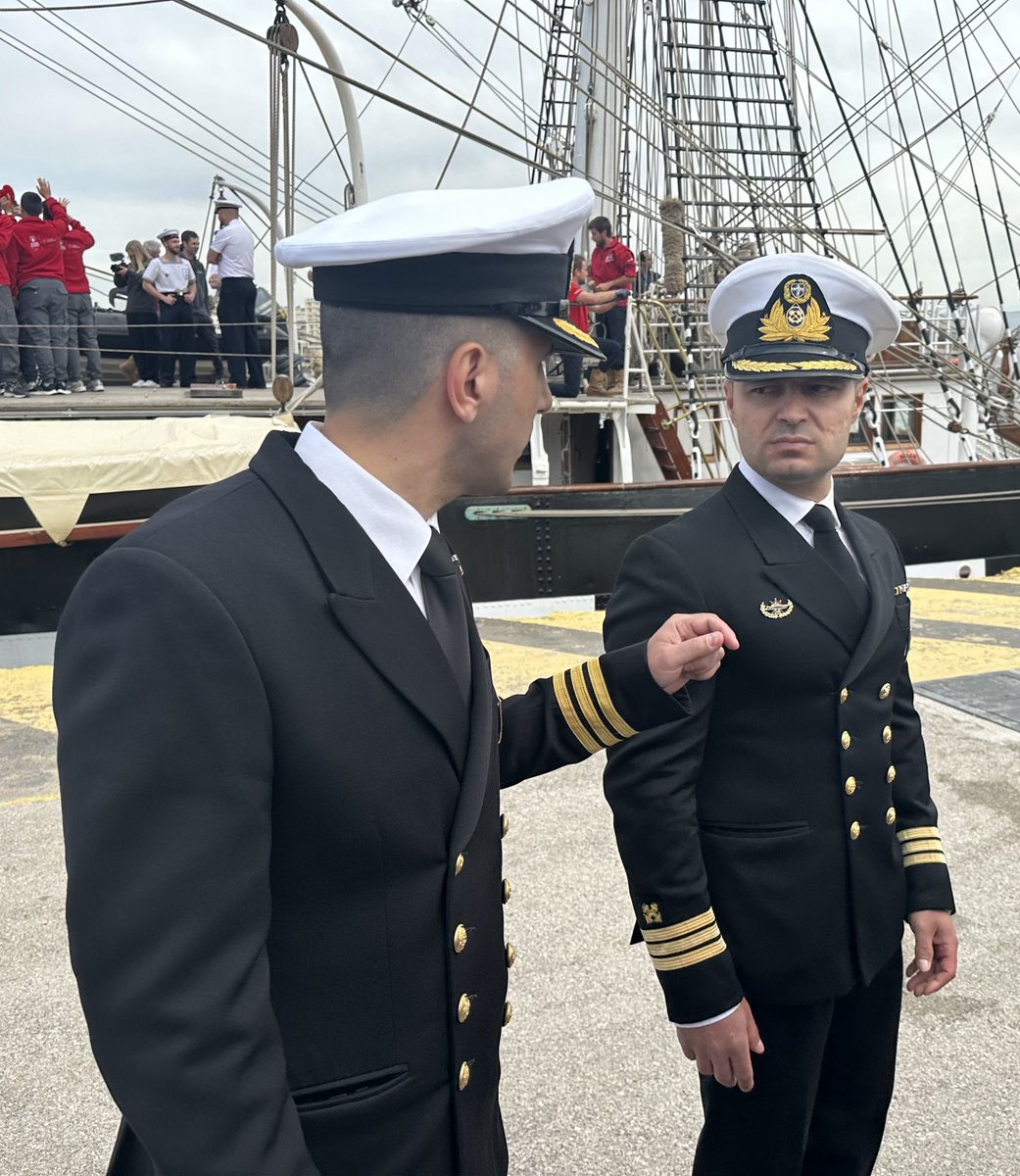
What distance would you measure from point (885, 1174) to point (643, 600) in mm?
1397

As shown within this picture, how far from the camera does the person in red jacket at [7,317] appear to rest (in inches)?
381

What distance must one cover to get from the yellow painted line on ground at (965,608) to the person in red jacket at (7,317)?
7.90 metres

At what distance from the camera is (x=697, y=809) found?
1.99m

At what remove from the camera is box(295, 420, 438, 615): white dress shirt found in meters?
1.29

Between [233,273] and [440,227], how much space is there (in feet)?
34.0

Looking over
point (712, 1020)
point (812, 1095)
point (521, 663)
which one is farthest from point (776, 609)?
point (521, 663)

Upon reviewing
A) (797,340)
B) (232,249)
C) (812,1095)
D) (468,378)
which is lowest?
(812,1095)

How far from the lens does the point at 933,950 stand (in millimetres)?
2111

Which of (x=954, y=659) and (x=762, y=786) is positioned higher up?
(x=762, y=786)

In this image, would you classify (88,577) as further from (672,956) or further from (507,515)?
(507,515)

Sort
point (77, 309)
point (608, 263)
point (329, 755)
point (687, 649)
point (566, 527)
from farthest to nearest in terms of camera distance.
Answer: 1. point (77, 309)
2. point (608, 263)
3. point (566, 527)
4. point (687, 649)
5. point (329, 755)

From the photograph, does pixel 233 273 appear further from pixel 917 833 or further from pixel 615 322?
pixel 917 833

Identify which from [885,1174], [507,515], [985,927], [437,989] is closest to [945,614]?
[507,515]

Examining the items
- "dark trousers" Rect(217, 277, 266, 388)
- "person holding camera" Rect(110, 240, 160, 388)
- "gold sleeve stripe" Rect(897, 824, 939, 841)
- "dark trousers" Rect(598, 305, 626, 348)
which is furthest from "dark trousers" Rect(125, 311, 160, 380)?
"gold sleeve stripe" Rect(897, 824, 939, 841)
